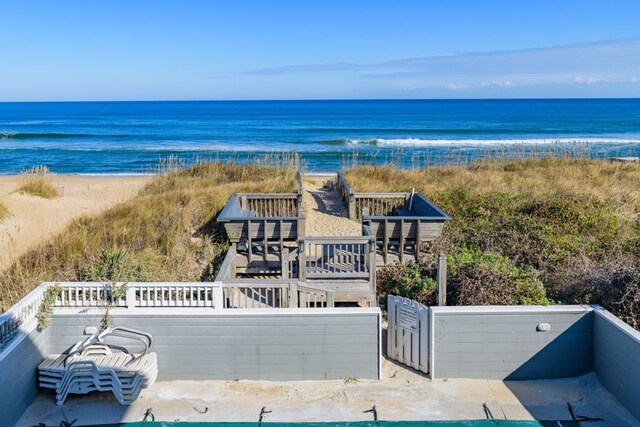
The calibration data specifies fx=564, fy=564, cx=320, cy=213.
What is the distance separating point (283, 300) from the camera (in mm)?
6797

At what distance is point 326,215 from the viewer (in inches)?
503

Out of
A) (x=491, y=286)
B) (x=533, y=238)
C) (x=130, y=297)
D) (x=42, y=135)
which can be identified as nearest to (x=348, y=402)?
(x=491, y=286)

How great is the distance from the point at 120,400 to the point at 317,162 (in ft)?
84.1

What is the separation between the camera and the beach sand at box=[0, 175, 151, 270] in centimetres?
1024

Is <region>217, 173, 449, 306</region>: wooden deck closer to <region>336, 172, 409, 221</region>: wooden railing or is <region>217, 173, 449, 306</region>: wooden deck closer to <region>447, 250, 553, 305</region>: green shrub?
<region>336, 172, 409, 221</region>: wooden railing

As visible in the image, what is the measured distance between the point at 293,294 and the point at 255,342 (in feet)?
2.69

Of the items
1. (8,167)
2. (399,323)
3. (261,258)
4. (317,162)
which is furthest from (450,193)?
(8,167)

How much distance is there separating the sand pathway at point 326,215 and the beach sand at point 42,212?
192 inches

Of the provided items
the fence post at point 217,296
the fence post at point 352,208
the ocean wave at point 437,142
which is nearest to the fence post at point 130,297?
the fence post at point 217,296

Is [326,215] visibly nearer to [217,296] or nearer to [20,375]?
[217,296]

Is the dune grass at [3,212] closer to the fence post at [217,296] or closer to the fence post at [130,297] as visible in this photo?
the fence post at [130,297]

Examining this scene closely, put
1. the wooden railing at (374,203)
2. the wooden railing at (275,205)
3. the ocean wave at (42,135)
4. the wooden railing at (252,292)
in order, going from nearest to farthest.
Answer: the wooden railing at (252,292) < the wooden railing at (275,205) < the wooden railing at (374,203) < the ocean wave at (42,135)

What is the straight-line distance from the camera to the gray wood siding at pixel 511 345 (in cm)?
614

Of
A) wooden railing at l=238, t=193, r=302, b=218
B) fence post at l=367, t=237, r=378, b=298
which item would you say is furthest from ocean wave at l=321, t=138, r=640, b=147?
fence post at l=367, t=237, r=378, b=298
